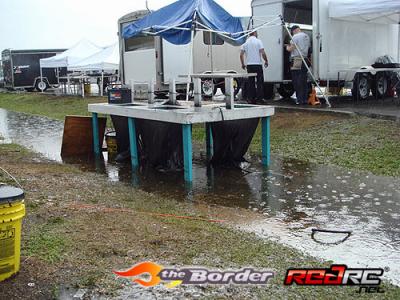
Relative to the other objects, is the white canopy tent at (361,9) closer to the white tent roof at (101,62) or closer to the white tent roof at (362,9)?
the white tent roof at (362,9)

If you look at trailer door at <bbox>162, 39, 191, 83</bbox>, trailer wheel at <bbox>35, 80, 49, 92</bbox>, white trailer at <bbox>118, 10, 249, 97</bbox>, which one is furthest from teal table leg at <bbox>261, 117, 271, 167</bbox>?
trailer wheel at <bbox>35, 80, 49, 92</bbox>

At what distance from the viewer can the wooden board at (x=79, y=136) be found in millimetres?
10648

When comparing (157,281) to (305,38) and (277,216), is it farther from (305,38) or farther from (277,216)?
(305,38)

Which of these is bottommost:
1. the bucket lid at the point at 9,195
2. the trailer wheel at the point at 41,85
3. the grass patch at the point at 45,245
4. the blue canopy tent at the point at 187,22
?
the grass patch at the point at 45,245

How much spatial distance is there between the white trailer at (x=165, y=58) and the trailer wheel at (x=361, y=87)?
12.1ft

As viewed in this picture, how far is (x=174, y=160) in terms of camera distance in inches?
349

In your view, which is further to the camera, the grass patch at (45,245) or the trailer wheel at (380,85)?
the trailer wheel at (380,85)

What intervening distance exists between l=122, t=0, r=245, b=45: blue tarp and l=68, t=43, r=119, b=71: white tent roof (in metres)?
11.5

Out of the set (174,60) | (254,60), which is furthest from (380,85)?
(174,60)

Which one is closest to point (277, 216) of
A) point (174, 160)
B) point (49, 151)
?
point (174, 160)

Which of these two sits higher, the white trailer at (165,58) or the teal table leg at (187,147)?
the white trailer at (165,58)

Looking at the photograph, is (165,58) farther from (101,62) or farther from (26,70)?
(26,70)

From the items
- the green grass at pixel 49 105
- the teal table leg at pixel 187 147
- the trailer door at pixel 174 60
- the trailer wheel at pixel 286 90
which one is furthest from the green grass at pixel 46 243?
the green grass at pixel 49 105

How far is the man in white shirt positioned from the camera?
549 inches
